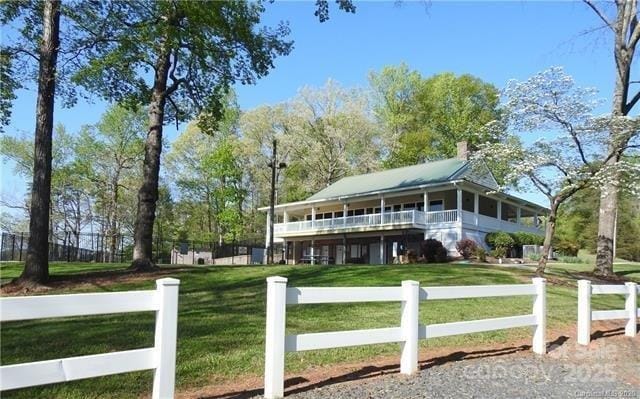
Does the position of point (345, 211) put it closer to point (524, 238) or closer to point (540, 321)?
point (524, 238)

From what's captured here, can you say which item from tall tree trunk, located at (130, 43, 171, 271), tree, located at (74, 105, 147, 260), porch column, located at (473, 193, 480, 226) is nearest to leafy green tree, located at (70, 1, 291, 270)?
tall tree trunk, located at (130, 43, 171, 271)

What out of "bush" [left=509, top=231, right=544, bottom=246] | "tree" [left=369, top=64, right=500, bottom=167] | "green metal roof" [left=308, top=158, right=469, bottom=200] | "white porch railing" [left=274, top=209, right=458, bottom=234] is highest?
"tree" [left=369, top=64, right=500, bottom=167]

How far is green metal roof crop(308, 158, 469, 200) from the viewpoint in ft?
106

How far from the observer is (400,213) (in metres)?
31.5

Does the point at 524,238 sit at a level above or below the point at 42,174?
below

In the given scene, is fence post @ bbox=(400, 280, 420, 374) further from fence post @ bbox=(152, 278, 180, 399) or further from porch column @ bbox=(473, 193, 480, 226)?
porch column @ bbox=(473, 193, 480, 226)

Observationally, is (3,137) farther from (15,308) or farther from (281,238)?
(15,308)

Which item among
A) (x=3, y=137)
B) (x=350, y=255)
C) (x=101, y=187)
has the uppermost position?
(x=3, y=137)

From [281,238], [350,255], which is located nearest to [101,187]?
[281,238]

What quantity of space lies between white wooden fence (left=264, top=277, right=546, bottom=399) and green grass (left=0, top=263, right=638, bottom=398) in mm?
851

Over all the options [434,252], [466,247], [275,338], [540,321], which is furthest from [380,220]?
[275,338]

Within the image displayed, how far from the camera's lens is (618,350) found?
7668 millimetres

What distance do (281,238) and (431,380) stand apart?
35996mm

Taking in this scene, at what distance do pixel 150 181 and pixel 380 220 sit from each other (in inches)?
754
